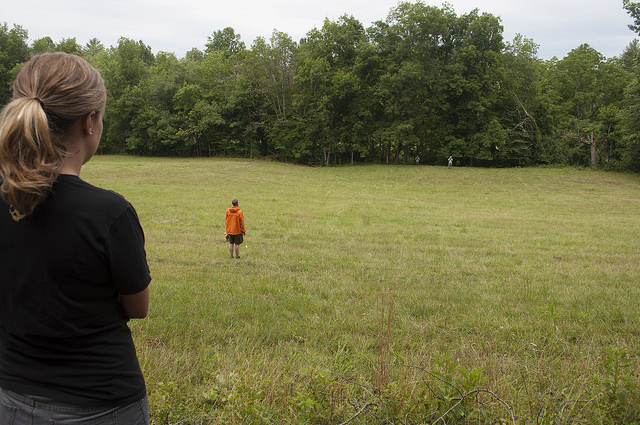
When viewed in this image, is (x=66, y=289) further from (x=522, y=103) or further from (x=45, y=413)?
(x=522, y=103)

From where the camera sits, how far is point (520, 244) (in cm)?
1244

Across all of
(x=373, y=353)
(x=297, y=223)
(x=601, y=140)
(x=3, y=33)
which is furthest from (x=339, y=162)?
(x=3, y=33)

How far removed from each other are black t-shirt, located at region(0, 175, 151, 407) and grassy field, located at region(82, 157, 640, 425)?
135 cm

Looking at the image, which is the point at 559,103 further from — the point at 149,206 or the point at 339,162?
the point at 149,206

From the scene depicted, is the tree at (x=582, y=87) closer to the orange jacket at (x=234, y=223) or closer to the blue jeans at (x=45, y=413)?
the orange jacket at (x=234, y=223)

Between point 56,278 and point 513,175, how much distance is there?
41.7 meters

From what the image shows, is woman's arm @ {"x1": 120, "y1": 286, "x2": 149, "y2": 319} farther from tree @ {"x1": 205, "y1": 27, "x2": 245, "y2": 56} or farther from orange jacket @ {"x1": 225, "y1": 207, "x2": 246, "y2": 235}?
tree @ {"x1": 205, "y1": 27, "x2": 245, "y2": 56}

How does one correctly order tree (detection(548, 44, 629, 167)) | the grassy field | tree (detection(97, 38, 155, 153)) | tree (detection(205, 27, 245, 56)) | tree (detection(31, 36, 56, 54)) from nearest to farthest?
the grassy field, tree (detection(548, 44, 629, 167)), tree (detection(97, 38, 155, 153)), tree (detection(31, 36, 56, 54)), tree (detection(205, 27, 245, 56))

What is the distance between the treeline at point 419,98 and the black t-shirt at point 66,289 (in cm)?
4527

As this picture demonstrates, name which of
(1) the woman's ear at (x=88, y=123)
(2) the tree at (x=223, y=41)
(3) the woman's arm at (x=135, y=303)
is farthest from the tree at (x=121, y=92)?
(3) the woman's arm at (x=135, y=303)

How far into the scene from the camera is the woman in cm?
136

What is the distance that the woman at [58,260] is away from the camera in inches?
53.7

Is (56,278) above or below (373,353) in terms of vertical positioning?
above

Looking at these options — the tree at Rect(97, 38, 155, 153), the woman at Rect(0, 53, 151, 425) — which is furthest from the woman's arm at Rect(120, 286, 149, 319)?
the tree at Rect(97, 38, 155, 153)
